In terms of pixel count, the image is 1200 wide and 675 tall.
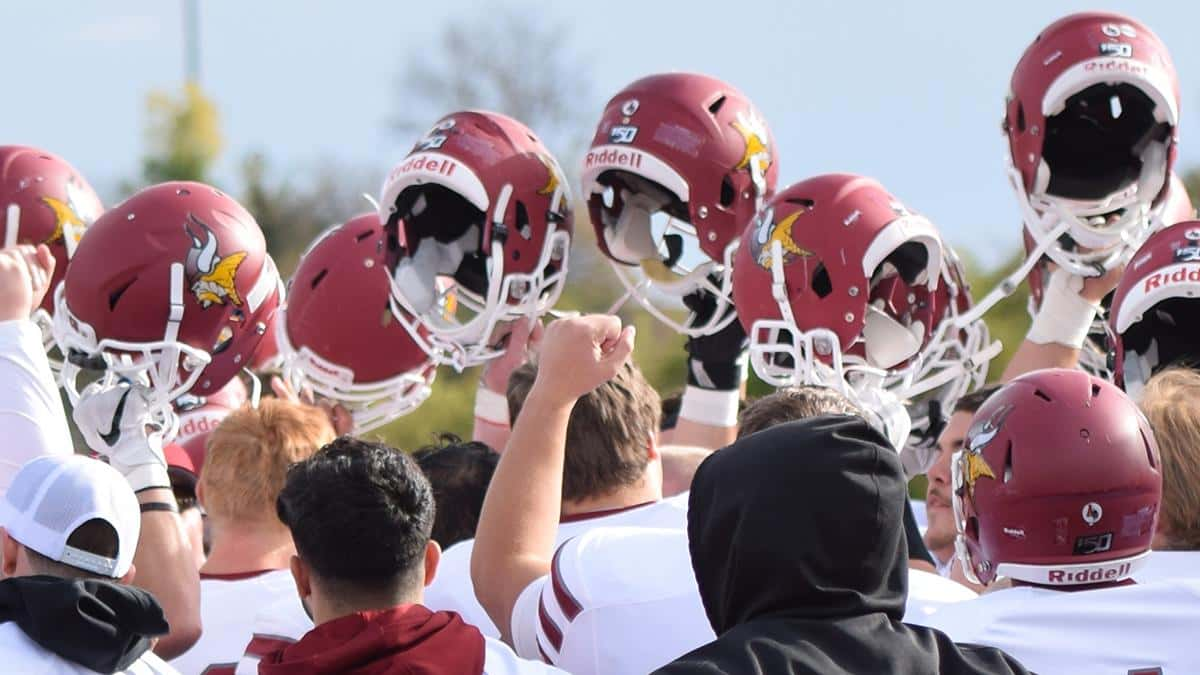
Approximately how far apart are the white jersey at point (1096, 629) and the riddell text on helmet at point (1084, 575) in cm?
4

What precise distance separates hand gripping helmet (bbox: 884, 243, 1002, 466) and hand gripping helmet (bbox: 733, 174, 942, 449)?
0.05 meters

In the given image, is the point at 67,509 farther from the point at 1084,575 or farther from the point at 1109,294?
the point at 1109,294

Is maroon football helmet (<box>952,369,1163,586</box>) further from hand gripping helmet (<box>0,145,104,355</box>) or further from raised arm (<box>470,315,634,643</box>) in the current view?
hand gripping helmet (<box>0,145,104,355</box>)

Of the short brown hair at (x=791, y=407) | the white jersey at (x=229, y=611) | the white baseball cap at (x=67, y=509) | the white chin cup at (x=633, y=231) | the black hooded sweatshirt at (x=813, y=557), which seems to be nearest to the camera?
the black hooded sweatshirt at (x=813, y=557)

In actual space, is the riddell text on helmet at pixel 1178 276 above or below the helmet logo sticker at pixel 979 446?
above

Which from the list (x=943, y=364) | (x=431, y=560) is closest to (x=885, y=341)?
(x=943, y=364)

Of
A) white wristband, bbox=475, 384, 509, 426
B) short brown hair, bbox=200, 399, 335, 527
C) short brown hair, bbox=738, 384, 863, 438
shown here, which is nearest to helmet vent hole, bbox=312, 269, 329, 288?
white wristband, bbox=475, 384, 509, 426

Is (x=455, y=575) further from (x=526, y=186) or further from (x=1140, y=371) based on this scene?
(x=1140, y=371)

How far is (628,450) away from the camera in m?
4.04

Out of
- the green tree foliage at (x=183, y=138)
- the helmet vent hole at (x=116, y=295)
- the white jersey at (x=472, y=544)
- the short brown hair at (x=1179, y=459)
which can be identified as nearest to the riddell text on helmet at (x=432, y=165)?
the helmet vent hole at (x=116, y=295)

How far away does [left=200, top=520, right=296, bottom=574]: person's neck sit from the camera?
14.3 feet

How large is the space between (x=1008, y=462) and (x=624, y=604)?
80cm

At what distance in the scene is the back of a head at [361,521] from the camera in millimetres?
3084

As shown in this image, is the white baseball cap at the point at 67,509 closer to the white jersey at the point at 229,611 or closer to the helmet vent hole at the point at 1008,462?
the white jersey at the point at 229,611
